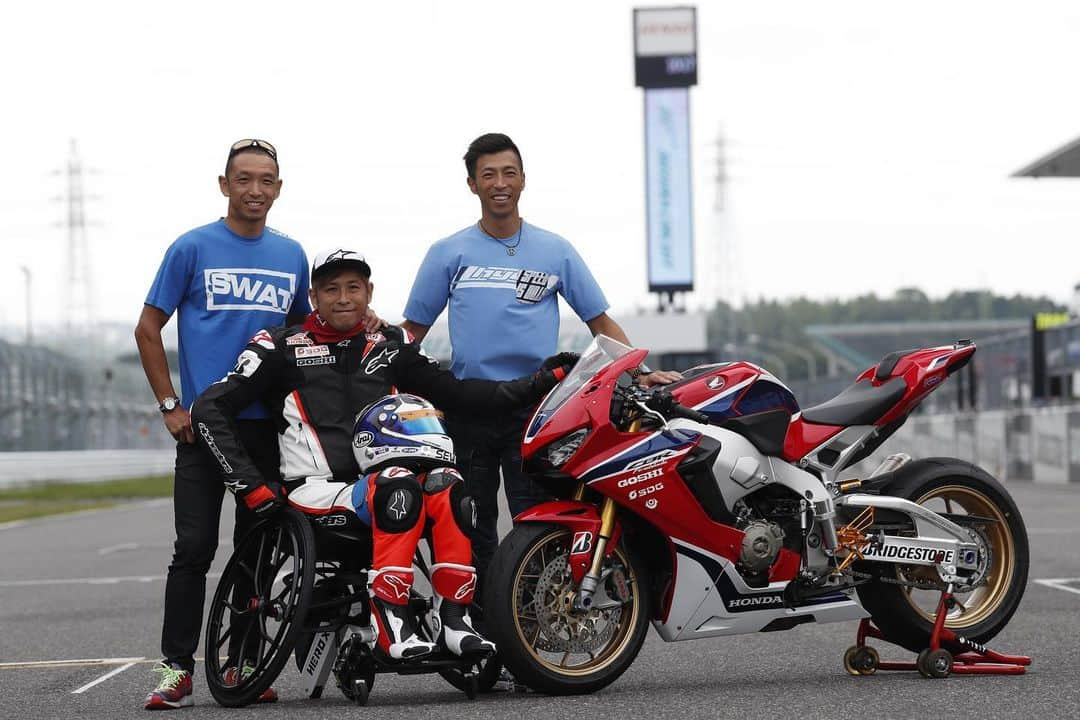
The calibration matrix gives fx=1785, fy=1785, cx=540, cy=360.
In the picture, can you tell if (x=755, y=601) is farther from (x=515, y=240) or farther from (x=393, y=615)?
(x=515, y=240)

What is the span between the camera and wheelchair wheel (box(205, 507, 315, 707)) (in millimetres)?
6109

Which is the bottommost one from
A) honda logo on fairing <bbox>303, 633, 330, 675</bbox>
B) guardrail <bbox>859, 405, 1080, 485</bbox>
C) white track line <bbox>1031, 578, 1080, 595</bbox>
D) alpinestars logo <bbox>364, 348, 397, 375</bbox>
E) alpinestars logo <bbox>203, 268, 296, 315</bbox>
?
guardrail <bbox>859, 405, 1080, 485</bbox>

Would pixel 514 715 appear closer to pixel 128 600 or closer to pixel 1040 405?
pixel 128 600

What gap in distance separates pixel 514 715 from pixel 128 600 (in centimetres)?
649

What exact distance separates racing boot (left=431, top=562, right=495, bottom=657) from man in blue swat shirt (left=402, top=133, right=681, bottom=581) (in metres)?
0.68

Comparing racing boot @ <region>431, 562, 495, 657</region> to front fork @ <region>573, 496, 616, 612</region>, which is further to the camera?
front fork @ <region>573, 496, 616, 612</region>

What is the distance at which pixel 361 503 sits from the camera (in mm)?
6168

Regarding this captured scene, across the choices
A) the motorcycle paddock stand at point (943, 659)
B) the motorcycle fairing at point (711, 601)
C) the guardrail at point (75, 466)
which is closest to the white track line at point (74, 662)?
the motorcycle fairing at point (711, 601)

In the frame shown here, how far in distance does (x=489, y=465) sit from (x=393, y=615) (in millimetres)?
1077

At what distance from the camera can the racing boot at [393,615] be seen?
6020 mm

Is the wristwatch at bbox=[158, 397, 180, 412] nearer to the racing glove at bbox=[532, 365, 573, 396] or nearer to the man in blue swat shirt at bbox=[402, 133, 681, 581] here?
the man in blue swat shirt at bbox=[402, 133, 681, 581]

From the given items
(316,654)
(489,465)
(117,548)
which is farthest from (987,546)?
(117,548)

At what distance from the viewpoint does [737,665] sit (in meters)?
7.45

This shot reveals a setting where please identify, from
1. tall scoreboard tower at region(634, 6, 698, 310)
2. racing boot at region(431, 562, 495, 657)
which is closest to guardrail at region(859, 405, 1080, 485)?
racing boot at region(431, 562, 495, 657)
